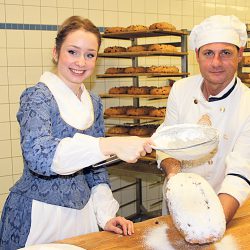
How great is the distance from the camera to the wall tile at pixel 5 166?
332 centimetres

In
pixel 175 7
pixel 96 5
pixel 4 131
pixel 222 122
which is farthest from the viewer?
pixel 175 7

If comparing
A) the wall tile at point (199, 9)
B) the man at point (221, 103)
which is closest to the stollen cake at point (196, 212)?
the man at point (221, 103)

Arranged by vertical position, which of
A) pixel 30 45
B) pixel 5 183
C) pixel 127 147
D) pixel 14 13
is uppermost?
pixel 14 13

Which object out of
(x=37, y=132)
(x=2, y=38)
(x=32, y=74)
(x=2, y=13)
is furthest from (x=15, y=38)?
(x=37, y=132)

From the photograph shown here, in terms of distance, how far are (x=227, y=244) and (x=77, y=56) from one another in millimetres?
923

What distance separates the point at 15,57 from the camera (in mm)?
3312

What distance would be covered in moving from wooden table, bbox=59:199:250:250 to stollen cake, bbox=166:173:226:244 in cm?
7

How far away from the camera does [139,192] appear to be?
4148 millimetres

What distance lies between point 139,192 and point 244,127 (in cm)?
239

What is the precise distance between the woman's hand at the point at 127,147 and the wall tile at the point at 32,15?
2.32 metres

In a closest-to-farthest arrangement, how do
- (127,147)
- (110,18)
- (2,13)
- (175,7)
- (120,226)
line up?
(127,147) → (120,226) → (2,13) → (110,18) → (175,7)

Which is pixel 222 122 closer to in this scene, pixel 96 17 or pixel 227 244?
pixel 227 244

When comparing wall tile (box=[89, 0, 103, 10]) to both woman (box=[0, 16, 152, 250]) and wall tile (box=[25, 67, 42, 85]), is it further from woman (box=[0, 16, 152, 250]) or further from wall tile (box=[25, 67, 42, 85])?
woman (box=[0, 16, 152, 250])

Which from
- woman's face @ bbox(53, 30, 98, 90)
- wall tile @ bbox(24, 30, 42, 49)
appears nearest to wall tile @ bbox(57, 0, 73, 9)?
wall tile @ bbox(24, 30, 42, 49)
